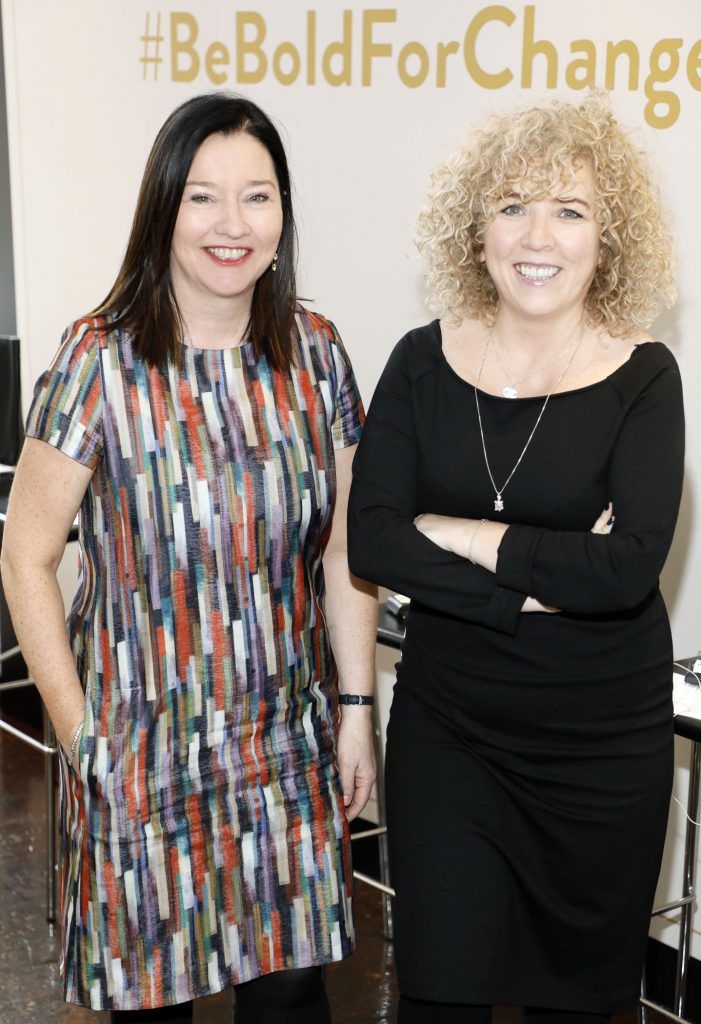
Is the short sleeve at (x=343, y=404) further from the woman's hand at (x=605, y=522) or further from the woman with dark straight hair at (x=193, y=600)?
the woman's hand at (x=605, y=522)

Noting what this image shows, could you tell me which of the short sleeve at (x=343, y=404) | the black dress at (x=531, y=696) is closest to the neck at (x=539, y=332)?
the black dress at (x=531, y=696)

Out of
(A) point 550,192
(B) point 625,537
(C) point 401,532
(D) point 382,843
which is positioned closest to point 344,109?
(A) point 550,192

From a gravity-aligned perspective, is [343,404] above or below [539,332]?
below

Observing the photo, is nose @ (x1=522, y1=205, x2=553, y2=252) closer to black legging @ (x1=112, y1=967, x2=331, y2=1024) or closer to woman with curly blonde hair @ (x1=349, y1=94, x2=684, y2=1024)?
woman with curly blonde hair @ (x1=349, y1=94, x2=684, y2=1024)

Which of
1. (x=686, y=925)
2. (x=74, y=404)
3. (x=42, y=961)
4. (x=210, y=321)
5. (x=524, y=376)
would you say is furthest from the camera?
(x=42, y=961)

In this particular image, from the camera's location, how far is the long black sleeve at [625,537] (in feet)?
6.63

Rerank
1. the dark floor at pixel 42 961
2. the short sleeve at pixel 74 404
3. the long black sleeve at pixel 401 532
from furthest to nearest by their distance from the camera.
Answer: the dark floor at pixel 42 961 → the long black sleeve at pixel 401 532 → the short sleeve at pixel 74 404

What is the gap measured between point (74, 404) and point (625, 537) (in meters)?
0.87

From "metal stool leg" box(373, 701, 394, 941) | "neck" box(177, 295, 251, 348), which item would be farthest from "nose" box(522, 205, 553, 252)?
"metal stool leg" box(373, 701, 394, 941)

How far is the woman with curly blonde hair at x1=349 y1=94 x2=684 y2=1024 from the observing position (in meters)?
2.10

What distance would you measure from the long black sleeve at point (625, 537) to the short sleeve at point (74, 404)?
67 cm

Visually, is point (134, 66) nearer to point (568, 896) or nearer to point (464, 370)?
point (464, 370)

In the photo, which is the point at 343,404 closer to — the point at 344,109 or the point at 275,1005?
the point at 275,1005

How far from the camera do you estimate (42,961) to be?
11.0 ft
